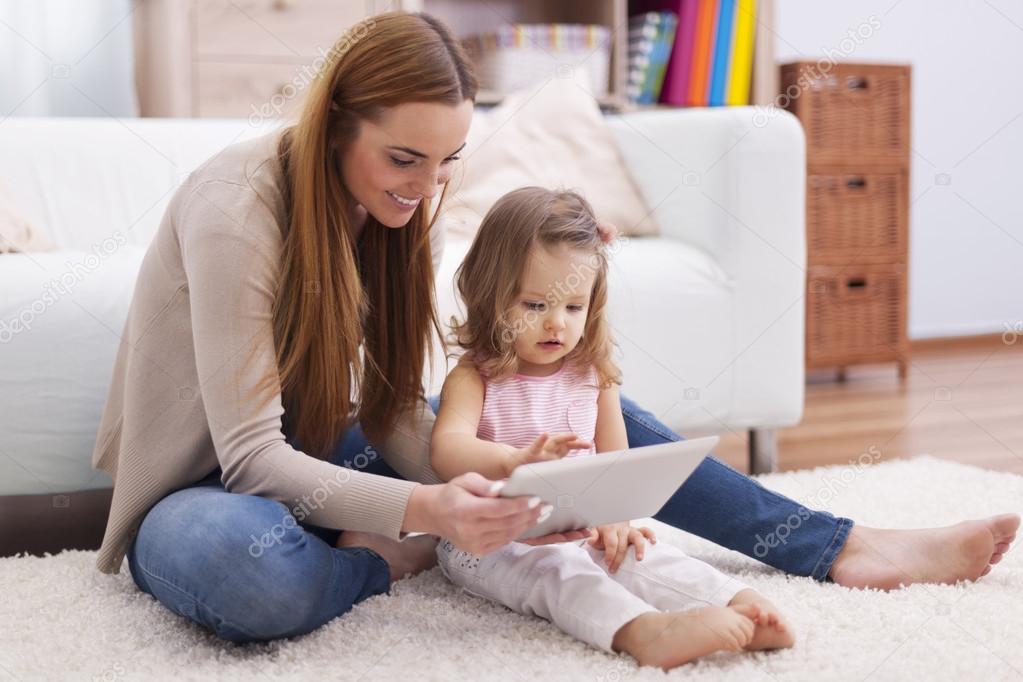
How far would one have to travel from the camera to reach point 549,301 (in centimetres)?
112

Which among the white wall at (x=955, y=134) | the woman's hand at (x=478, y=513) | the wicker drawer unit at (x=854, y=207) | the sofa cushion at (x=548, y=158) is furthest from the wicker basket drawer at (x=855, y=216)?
the woman's hand at (x=478, y=513)

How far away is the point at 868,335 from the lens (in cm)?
282

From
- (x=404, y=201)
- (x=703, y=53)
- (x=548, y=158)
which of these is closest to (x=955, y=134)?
(x=703, y=53)

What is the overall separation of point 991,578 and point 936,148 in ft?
8.08

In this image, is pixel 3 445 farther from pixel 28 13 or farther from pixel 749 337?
pixel 28 13

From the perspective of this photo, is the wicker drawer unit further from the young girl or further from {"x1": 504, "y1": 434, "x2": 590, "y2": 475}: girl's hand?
{"x1": 504, "y1": 434, "x2": 590, "y2": 475}: girl's hand

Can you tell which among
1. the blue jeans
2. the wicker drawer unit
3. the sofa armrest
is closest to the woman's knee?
the blue jeans

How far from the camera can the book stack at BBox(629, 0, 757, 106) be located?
2.72 m

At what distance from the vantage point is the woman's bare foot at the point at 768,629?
938mm

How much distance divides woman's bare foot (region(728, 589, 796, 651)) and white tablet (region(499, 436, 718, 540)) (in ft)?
0.43

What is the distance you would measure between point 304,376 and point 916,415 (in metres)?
1.64

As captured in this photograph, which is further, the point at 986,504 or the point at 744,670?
the point at 986,504

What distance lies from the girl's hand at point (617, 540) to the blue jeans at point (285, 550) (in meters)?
0.12

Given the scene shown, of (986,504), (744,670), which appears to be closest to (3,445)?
(744,670)
